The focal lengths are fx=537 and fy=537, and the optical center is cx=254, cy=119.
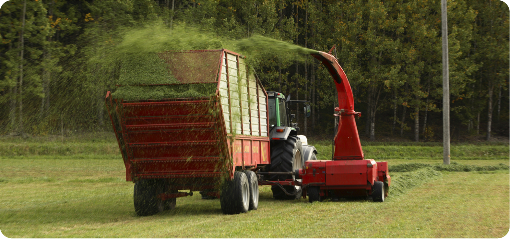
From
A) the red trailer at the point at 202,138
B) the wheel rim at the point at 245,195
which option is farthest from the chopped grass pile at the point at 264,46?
the wheel rim at the point at 245,195

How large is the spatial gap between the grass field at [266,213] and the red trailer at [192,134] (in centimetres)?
61

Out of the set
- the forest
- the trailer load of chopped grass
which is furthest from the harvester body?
the forest

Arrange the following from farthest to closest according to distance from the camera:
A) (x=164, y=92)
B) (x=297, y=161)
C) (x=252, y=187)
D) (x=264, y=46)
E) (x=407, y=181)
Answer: (x=407, y=181)
(x=297, y=161)
(x=264, y=46)
(x=252, y=187)
(x=164, y=92)

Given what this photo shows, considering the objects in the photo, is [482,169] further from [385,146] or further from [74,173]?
[74,173]

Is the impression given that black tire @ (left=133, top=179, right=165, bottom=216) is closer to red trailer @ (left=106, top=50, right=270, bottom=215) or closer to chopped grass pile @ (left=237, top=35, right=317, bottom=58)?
red trailer @ (left=106, top=50, right=270, bottom=215)

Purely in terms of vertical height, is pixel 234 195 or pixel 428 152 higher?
pixel 234 195

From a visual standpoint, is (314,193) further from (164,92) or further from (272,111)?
(164,92)

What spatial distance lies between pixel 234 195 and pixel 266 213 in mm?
791

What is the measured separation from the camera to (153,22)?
36.7ft

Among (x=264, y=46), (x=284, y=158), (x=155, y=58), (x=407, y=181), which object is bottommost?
(x=407, y=181)

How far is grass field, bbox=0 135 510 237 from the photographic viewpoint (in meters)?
8.07

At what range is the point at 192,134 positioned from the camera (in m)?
9.63

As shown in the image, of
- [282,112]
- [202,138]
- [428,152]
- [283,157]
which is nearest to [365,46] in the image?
[428,152]

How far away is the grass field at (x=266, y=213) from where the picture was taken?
8.07 m
